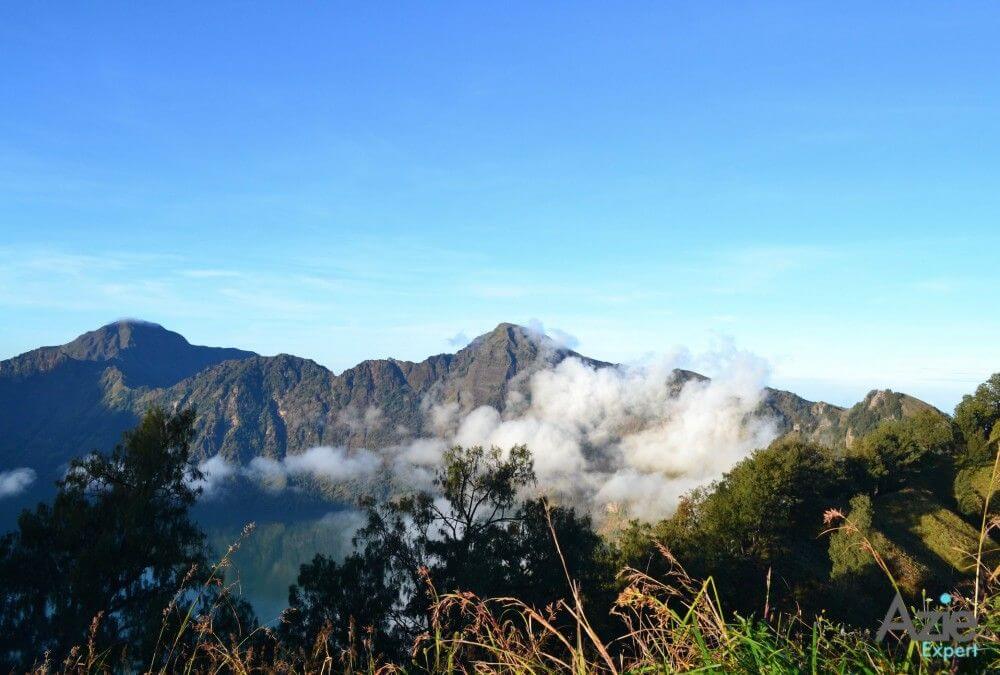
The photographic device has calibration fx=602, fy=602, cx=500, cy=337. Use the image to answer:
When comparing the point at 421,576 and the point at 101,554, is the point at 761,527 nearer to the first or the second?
the point at 421,576

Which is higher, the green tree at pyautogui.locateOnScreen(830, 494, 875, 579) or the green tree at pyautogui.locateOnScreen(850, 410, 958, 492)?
the green tree at pyautogui.locateOnScreen(850, 410, 958, 492)

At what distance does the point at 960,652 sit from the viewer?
2.79 metres

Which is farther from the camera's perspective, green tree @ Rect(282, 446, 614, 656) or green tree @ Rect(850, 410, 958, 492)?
green tree @ Rect(850, 410, 958, 492)

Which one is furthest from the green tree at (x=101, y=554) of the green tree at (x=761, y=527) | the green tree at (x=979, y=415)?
the green tree at (x=979, y=415)

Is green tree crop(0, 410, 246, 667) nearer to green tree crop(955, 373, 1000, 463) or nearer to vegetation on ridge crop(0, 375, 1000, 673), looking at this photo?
vegetation on ridge crop(0, 375, 1000, 673)

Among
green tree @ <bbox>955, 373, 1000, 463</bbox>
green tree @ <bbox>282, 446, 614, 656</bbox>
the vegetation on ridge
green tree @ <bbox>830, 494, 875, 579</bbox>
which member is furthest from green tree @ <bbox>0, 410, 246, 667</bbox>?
green tree @ <bbox>955, 373, 1000, 463</bbox>

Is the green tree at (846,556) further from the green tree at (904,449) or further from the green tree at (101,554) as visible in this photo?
the green tree at (101,554)

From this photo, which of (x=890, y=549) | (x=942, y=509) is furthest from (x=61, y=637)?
(x=942, y=509)

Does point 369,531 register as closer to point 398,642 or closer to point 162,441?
point 398,642

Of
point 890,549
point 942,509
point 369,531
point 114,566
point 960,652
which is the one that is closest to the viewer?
point 960,652

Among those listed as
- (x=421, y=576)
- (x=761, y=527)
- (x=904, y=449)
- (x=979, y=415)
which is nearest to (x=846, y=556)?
(x=761, y=527)

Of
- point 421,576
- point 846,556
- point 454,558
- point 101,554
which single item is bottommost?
point 846,556

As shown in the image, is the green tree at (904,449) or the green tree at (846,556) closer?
the green tree at (846,556)

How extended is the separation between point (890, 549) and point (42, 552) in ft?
142
